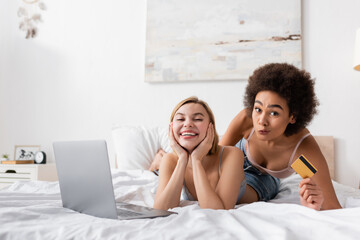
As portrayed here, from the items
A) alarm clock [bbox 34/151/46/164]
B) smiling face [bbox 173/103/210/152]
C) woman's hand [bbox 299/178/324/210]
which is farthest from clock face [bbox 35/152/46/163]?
woman's hand [bbox 299/178/324/210]

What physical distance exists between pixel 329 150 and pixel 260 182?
126cm

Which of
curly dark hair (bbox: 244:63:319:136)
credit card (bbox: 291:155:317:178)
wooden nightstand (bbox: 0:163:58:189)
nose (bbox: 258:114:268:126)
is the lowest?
wooden nightstand (bbox: 0:163:58:189)

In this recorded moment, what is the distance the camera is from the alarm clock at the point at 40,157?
291 centimetres

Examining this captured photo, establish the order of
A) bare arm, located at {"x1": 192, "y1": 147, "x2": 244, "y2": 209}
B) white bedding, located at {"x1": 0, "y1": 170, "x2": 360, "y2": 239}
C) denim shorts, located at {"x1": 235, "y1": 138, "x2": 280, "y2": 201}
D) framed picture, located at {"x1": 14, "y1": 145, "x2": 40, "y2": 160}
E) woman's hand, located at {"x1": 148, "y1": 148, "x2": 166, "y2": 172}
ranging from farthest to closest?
framed picture, located at {"x1": 14, "y1": 145, "x2": 40, "y2": 160}
woman's hand, located at {"x1": 148, "y1": 148, "x2": 166, "y2": 172}
denim shorts, located at {"x1": 235, "y1": 138, "x2": 280, "y2": 201}
bare arm, located at {"x1": 192, "y1": 147, "x2": 244, "y2": 209}
white bedding, located at {"x1": 0, "y1": 170, "x2": 360, "y2": 239}

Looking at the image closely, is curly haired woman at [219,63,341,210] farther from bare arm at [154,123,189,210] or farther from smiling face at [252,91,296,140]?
bare arm at [154,123,189,210]

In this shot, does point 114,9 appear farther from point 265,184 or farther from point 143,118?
point 265,184

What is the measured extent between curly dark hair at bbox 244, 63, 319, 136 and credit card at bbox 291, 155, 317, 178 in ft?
1.19

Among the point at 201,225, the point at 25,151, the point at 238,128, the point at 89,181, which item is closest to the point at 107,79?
the point at 25,151

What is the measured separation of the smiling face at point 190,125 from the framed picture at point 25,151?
7.33 ft

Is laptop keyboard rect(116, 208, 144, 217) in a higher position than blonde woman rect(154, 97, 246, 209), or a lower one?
lower

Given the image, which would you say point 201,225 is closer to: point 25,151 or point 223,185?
point 223,185

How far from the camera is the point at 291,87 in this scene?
51.1 inches

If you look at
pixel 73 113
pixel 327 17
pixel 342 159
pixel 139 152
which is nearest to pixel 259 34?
pixel 327 17

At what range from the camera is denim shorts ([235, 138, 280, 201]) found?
4.88ft
